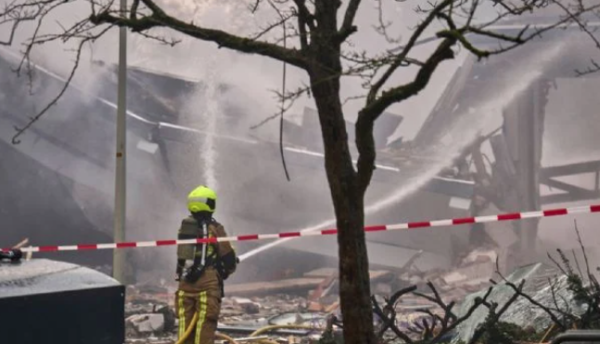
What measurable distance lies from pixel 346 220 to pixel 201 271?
3.50 meters

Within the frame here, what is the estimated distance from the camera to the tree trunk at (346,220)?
A: 4.89 m

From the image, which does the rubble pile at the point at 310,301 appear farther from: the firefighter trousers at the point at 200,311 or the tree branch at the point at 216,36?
the tree branch at the point at 216,36

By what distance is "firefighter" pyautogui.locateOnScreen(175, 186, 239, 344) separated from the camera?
27.0 feet

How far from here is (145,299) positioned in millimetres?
14914

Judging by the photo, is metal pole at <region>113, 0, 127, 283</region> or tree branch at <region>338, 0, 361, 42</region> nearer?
tree branch at <region>338, 0, 361, 42</region>

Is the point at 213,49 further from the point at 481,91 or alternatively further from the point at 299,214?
the point at 481,91

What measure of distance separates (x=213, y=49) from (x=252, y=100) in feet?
3.33

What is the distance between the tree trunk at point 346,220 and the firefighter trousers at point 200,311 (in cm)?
344

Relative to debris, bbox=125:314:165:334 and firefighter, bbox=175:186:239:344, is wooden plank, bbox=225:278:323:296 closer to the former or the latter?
debris, bbox=125:314:165:334

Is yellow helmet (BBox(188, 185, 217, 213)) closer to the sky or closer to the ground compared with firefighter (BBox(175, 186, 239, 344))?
closer to the sky

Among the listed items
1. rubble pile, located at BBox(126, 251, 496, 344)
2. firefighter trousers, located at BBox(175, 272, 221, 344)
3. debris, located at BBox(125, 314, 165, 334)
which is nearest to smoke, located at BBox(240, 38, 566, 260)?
rubble pile, located at BBox(126, 251, 496, 344)

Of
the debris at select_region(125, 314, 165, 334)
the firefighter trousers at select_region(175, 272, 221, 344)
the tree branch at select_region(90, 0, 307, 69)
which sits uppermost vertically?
the tree branch at select_region(90, 0, 307, 69)

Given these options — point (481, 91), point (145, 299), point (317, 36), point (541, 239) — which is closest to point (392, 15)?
point (481, 91)

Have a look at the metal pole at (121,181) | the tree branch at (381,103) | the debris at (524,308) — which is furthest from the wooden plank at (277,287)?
the tree branch at (381,103)
